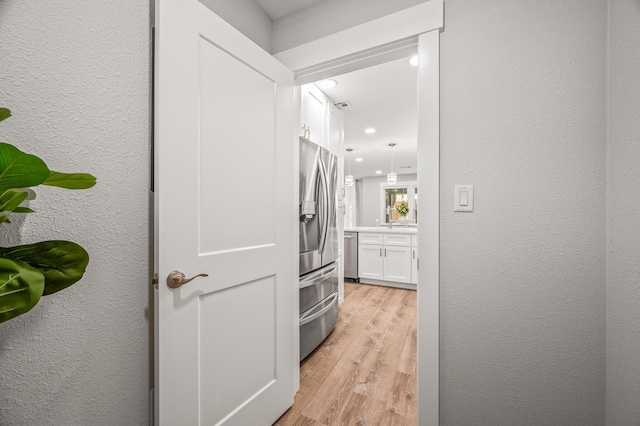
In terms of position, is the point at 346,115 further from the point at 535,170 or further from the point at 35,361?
the point at 35,361

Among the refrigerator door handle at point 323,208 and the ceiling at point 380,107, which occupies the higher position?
the ceiling at point 380,107

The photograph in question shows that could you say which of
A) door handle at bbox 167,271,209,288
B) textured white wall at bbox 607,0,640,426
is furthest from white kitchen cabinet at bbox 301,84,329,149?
textured white wall at bbox 607,0,640,426

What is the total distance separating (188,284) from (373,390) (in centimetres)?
146

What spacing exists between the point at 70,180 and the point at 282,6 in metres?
1.64

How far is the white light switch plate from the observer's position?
123 cm

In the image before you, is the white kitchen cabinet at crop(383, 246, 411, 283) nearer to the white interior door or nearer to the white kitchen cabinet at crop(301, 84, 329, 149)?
the white kitchen cabinet at crop(301, 84, 329, 149)

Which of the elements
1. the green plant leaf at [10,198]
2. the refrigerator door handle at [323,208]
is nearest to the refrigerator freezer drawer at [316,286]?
the refrigerator door handle at [323,208]

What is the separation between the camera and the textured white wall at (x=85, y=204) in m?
0.77

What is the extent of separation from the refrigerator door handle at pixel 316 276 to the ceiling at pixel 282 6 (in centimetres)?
179

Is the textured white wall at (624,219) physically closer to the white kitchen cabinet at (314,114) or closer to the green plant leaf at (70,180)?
the green plant leaf at (70,180)

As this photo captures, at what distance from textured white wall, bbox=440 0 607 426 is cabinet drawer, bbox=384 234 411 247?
112 inches

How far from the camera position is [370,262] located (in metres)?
4.37

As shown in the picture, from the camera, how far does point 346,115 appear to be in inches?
146

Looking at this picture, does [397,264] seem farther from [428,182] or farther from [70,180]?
[70,180]
